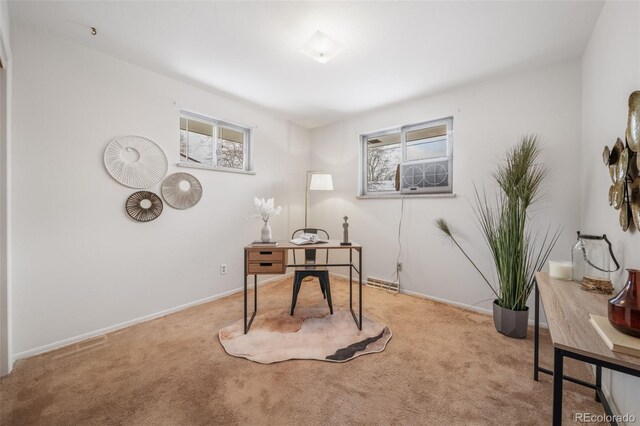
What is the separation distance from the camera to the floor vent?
332 centimetres

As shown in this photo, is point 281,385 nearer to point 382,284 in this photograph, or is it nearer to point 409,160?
point 382,284

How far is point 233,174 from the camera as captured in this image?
325 centimetres

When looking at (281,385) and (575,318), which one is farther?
(281,385)

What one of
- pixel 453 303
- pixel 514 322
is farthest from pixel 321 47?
pixel 453 303

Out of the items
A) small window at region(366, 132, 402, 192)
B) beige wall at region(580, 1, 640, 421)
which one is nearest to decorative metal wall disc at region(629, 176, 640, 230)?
beige wall at region(580, 1, 640, 421)

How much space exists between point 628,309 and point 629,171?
773 millimetres

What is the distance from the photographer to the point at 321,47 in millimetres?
2014

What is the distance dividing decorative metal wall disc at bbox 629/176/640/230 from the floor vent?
2.42m

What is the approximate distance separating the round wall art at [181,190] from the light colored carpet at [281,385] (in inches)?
50.8

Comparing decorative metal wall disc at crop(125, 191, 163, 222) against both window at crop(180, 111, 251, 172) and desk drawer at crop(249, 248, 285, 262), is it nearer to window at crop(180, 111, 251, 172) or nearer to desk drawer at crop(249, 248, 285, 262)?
window at crop(180, 111, 251, 172)

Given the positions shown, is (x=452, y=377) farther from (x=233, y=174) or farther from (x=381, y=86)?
(x=233, y=174)

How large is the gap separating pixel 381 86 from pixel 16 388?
12.6ft

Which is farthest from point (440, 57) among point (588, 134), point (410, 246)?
point (410, 246)

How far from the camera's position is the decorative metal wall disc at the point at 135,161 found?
2.28 m
